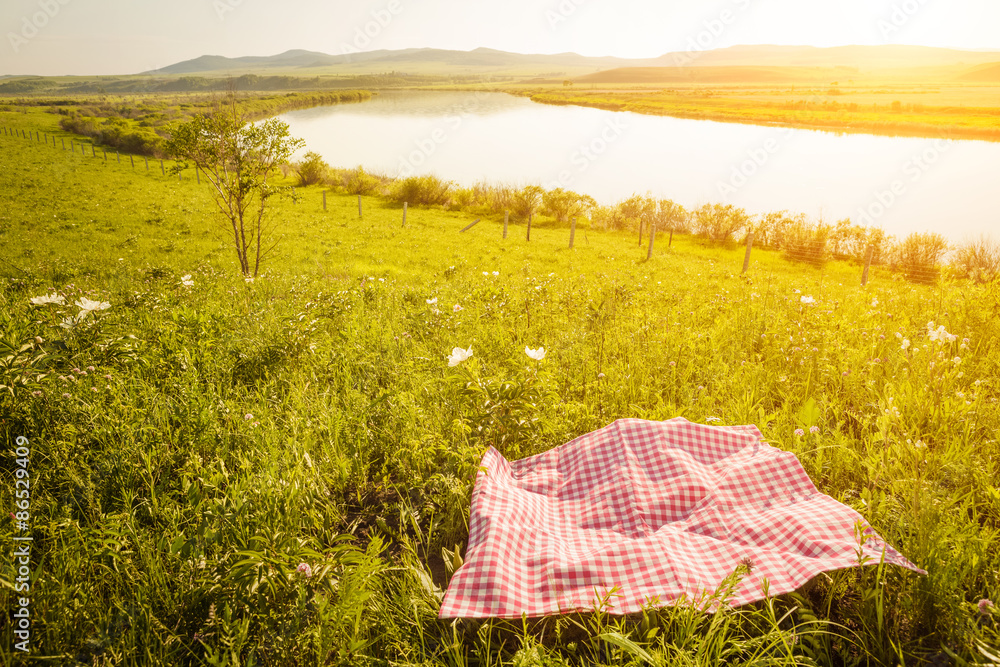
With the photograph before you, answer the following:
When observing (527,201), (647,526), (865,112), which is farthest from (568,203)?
(865,112)

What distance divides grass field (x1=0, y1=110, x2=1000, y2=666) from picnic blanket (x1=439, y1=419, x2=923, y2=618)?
0.43 feet

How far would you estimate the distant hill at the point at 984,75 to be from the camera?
105 meters

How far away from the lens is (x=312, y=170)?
36.8m

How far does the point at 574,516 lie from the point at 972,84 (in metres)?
144

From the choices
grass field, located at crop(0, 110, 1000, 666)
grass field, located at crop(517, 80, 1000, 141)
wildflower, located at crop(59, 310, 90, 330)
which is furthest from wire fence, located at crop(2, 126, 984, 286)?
grass field, located at crop(517, 80, 1000, 141)

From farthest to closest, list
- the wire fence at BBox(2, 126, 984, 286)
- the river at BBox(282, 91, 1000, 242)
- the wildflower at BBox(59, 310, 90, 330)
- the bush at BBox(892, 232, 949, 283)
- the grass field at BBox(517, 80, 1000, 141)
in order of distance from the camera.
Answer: the grass field at BBox(517, 80, 1000, 141)
the river at BBox(282, 91, 1000, 242)
the bush at BBox(892, 232, 949, 283)
the wire fence at BBox(2, 126, 984, 286)
the wildflower at BBox(59, 310, 90, 330)

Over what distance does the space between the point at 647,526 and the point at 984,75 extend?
165482 mm

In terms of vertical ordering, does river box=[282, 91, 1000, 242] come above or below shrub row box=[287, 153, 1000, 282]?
above

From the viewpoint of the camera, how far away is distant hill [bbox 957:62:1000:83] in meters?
105

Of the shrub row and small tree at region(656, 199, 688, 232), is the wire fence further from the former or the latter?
small tree at region(656, 199, 688, 232)

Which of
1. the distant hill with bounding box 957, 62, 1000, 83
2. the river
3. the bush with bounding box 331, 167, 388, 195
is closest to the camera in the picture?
the river

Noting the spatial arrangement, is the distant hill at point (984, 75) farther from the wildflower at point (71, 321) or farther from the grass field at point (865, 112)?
the wildflower at point (71, 321)

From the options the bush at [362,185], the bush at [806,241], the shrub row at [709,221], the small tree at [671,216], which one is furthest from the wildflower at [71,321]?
the bush at [362,185]

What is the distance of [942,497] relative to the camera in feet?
8.24
